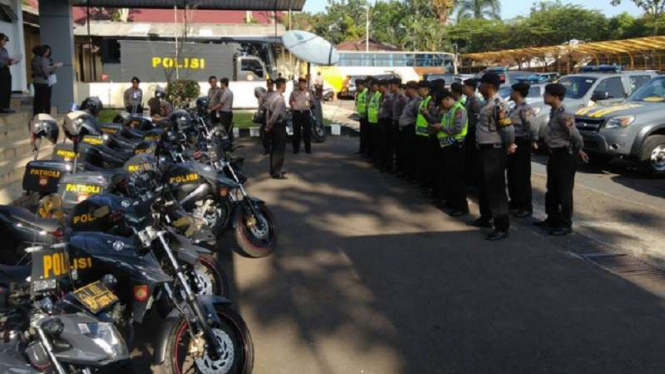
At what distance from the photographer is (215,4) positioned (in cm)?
2052

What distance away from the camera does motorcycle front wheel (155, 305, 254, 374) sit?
3742 mm

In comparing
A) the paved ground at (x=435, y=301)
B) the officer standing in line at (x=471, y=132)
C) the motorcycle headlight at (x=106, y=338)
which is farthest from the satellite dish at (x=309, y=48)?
the motorcycle headlight at (x=106, y=338)

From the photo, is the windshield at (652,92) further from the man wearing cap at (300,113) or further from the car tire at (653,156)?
the man wearing cap at (300,113)

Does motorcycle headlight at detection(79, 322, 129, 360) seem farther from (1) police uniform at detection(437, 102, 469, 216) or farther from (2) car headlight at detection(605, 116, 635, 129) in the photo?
(2) car headlight at detection(605, 116, 635, 129)

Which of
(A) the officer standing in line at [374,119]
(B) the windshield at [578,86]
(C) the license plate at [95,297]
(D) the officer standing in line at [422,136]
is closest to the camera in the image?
(C) the license plate at [95,297]

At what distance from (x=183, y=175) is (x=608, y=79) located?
39.5 ft

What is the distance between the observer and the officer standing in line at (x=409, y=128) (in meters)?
10.7

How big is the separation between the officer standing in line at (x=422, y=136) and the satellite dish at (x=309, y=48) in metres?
7.05

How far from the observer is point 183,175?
640cm

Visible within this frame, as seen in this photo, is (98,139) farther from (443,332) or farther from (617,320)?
(617,320)

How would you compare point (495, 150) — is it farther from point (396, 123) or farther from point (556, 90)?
point (396, 123)

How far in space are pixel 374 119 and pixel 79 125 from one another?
6615 mm

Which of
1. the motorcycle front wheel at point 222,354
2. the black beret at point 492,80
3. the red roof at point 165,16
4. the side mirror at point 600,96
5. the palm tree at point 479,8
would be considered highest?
the palm tree at point 479,8

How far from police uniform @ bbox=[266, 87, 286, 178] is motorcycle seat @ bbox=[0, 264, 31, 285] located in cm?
719
